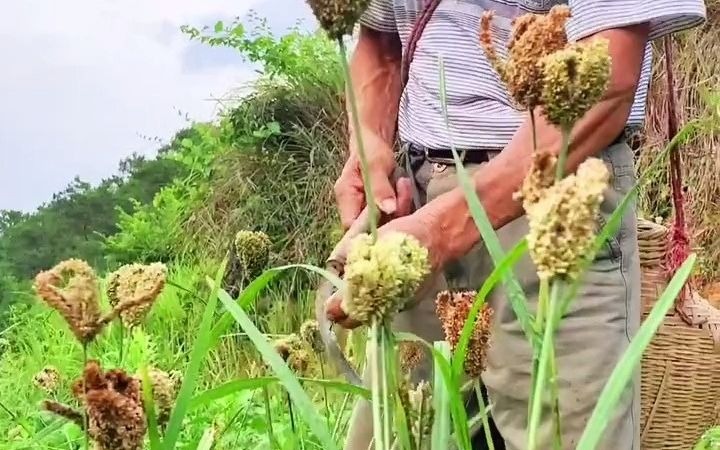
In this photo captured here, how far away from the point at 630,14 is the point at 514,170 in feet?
0.59

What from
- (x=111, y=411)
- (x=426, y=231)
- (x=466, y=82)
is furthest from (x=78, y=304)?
(x=466, y=82)

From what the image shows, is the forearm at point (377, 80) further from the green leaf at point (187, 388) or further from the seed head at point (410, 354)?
the green leaf at point (187, 388)

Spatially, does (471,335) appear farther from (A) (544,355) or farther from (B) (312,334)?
(B) (312,334)

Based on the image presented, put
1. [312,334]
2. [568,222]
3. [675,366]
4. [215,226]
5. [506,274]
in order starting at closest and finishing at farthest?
[568,222] → [506,274] → [312,334] → [675,366] → [215,226]

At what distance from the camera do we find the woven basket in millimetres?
1546

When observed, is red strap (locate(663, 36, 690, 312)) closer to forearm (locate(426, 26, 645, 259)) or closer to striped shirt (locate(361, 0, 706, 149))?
striped shirt (locate(361, 0, 706, 149))

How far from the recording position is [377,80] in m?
1.49

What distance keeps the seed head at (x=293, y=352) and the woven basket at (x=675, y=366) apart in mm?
702

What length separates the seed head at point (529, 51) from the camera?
0.46 meters

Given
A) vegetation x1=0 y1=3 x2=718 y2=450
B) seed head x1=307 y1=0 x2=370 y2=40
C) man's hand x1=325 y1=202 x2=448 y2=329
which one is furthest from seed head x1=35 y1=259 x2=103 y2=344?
vegetation x1=0 y1=3 x2=718 y2=450

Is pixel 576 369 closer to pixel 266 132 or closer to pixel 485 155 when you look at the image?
pixel 485 155

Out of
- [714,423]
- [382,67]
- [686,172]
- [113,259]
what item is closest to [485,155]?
[382,67]

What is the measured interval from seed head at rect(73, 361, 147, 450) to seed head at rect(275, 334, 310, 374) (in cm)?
47

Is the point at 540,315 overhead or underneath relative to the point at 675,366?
overhead
